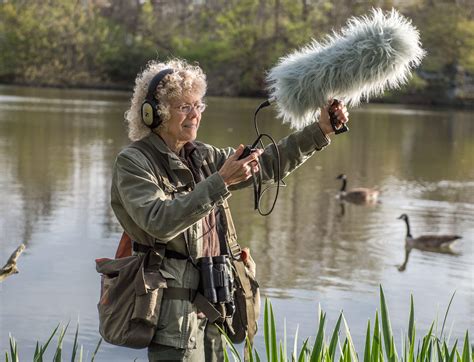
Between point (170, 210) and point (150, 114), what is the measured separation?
1.30 feet

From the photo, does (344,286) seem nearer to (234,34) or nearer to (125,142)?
(125,142)

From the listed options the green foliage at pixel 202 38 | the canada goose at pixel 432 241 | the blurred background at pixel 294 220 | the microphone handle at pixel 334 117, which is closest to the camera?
the microphone handle at pixel 334 117

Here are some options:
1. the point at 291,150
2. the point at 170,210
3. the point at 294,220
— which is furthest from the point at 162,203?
the point at 294,220

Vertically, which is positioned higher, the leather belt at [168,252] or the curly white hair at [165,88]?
the curly white hair at [165,88]

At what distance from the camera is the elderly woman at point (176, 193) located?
2918mm

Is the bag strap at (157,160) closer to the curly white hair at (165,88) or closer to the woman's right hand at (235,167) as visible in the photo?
the curly white hair at (165,88)

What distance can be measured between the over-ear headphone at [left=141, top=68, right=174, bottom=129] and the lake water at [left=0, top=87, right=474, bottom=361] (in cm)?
119

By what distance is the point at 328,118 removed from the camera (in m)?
3.47

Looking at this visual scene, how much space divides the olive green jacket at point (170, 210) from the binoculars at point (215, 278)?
33mm

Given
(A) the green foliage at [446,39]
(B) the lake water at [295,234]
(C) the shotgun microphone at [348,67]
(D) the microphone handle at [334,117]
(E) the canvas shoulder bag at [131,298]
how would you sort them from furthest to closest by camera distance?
(A) the green foliage at [446,39] < (B) the lake water at [295,234] < (D) the microphone handle at [334,117] < (C) the shotgun microphone at [348,67] < (E) the canvas shoulder bag at [131,298]

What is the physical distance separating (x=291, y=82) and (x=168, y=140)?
523 mm

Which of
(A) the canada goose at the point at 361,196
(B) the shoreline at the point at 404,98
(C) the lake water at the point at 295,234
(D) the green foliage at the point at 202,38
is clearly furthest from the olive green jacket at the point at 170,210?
(D) the green foliage at the point at 202,38

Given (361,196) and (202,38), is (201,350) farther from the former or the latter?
(202,38)

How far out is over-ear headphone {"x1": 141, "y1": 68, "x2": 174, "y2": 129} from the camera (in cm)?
312
